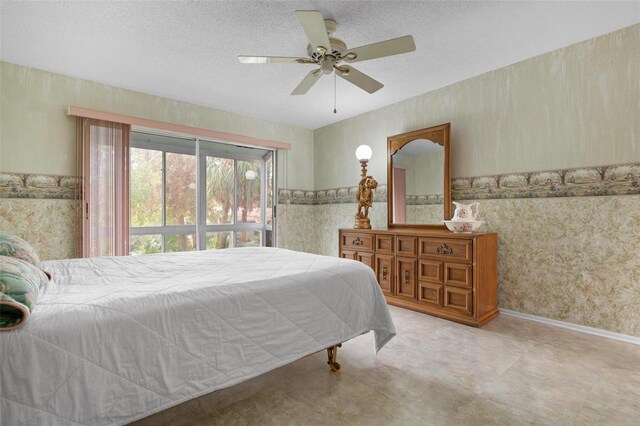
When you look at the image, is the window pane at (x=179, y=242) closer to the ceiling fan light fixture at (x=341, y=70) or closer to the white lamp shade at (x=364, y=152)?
the white lamp shade at (x=364, y=152)

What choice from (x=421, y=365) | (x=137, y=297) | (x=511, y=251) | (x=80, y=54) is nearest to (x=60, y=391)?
(x=137, y=297)

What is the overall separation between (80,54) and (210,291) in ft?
9.40

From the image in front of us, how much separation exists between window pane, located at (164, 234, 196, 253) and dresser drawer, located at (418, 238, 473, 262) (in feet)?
10.5

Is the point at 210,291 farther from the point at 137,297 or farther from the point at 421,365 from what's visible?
the point at 421,365

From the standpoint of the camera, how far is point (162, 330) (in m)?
1.18

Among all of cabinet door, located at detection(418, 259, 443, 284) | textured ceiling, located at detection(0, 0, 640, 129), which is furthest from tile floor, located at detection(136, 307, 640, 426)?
textured ceiling, located at detection(0, 0, 640, 129)

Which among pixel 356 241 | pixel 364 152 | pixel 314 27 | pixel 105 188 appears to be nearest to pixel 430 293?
pixel 356 241

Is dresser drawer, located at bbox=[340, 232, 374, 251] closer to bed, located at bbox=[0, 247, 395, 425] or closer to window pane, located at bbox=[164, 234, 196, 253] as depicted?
bed, located at bbox=[0, 247, 395, 425]

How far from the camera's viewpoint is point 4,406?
2.90 feet

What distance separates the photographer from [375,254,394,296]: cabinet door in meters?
3.45

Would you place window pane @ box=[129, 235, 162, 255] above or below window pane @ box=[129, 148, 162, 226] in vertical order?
below

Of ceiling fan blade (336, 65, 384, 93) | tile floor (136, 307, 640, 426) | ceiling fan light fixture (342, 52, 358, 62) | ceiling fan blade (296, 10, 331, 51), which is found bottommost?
tile floor (136, 307, 640, 426)

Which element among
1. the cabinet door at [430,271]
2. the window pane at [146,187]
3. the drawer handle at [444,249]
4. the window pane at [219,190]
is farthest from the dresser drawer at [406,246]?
the window pane at [146,187]

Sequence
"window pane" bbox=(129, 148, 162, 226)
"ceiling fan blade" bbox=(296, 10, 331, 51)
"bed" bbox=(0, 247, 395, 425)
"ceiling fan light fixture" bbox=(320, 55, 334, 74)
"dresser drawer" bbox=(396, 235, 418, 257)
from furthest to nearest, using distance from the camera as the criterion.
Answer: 1. "window pane" bbox=(129, 148, 162, 226)
2. "dresser drawer" bbox=(396, 235, 418, 257)
3. "ceiling fan light fixture" bbox=(320, 55, 334, 74)
4. "ceiling fan blade" bbox=(296, 10, 331, 51)
5. "bed" bbox=(0, 247, 395, 425)
